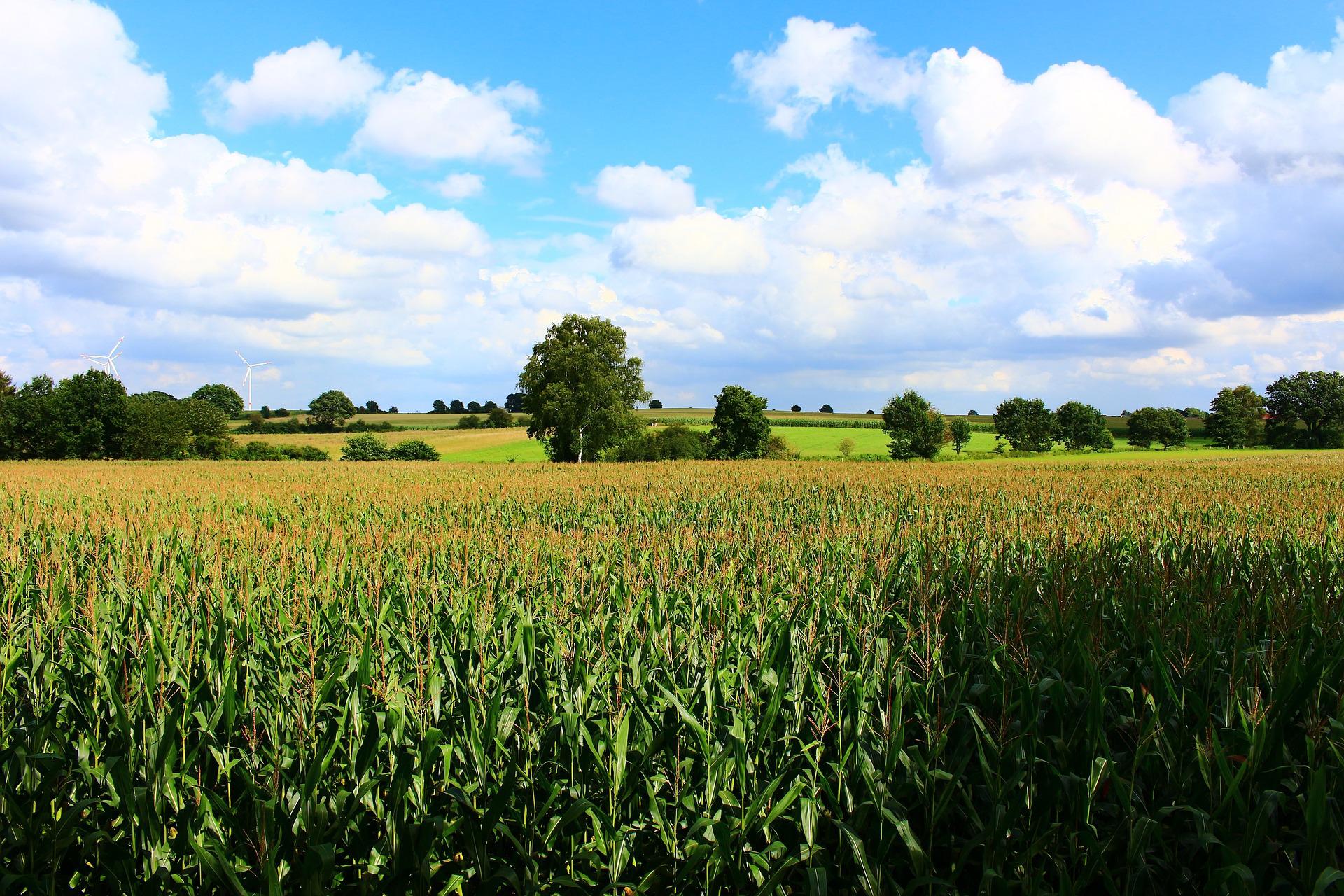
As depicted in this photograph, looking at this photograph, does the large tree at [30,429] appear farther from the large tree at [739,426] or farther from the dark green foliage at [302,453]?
the large tree at [739,426]

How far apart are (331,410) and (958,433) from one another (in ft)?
306

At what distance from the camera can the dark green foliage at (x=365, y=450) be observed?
68.0m

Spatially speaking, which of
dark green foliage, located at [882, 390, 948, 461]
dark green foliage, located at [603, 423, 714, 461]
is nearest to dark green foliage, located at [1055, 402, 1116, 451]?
dark green foliage, located at [882, 390, 948, 461]

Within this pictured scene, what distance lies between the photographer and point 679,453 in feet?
238

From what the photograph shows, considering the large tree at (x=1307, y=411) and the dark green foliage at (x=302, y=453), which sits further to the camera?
the large tree at (x=1307, y=411)

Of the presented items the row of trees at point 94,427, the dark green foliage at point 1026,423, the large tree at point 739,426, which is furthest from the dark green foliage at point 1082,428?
the row of trees at point 94,427

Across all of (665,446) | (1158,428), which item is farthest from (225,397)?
(1158,428)

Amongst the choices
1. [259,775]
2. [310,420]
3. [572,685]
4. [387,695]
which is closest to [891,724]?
[572,685]

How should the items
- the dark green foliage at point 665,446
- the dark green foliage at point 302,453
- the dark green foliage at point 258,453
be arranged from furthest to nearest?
the dark green foliage at point 665,446 → the dark green foliage at point 302,453 → the dark green foliage at point 258,453

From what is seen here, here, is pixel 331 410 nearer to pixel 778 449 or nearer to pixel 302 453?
pixel 302 453

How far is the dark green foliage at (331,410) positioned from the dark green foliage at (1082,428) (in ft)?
357

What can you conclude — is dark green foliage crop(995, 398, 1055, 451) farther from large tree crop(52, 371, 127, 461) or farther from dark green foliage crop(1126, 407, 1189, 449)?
large tree crop(52, 371, 127, 461)

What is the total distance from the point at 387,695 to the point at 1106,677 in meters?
4.31

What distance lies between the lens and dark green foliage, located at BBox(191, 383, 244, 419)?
4395 inches
